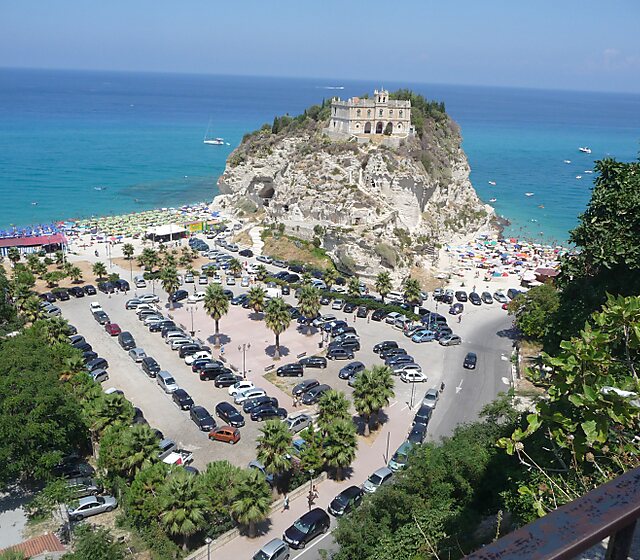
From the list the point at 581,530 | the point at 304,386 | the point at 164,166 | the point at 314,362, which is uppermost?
the point at 581,530

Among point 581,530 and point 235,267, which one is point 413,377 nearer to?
point 235,267

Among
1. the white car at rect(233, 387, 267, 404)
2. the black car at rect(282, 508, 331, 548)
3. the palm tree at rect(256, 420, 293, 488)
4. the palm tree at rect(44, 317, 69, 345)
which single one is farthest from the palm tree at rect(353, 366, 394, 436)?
the palm tree at rect(44, 317, 69, 345)

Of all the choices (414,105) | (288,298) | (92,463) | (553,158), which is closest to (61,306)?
(288,298)

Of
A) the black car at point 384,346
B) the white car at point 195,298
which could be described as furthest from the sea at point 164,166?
the black car at point 384,346

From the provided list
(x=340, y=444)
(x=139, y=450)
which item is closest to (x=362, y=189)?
(x=340, y=444)

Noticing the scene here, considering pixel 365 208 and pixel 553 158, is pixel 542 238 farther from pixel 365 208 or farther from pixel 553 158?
pixel 553 158

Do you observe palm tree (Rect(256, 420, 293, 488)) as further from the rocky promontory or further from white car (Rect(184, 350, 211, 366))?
the rocky promontory
